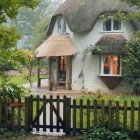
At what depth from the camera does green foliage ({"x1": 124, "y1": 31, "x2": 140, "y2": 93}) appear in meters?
26.2

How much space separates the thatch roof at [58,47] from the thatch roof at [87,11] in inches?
50.1

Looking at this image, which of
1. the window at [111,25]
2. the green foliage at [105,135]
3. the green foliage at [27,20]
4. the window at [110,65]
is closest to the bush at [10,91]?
the green foliage at [105,135]

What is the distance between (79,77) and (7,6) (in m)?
18.0

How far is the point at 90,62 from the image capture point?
29391 mm

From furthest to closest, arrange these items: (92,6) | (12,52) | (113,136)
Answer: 1. (92,6)
2. (12,52)
3. (113,136)

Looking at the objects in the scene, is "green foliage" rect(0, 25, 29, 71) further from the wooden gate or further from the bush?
the bush

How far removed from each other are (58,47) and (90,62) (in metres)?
2.81

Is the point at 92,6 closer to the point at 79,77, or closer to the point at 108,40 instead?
the point at 108,40

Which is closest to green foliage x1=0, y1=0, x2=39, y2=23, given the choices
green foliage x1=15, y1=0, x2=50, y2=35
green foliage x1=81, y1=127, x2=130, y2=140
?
green foliage x1=81, y1=127, x2=130, y2=140

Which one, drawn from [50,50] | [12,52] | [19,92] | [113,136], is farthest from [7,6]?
[50,50]

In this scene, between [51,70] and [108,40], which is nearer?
[108,40]

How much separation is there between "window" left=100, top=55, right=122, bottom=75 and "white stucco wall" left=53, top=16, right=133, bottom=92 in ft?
1.65

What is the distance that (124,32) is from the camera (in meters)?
28.7

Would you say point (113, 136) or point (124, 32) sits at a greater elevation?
point (124, 32)
